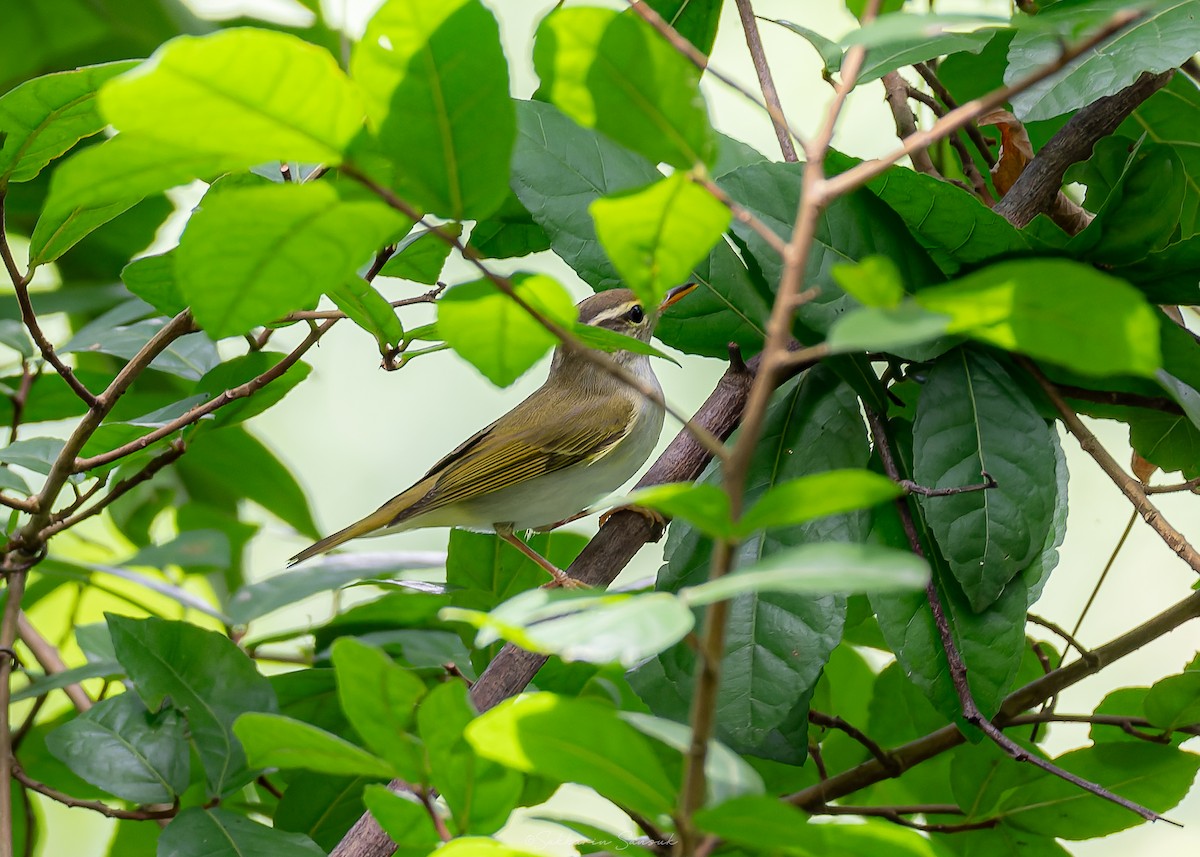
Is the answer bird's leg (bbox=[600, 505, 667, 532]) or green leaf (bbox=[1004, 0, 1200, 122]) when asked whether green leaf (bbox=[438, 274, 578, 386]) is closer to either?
green leaf (bbox=[1004, 0, 1200, 122])

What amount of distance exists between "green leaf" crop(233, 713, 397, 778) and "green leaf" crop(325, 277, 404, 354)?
0.48 meters

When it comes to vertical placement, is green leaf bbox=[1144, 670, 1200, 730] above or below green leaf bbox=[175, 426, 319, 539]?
below

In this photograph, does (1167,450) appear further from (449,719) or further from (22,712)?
(22,712)

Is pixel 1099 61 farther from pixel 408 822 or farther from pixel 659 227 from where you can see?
pixel 408 822

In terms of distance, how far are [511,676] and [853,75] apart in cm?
76

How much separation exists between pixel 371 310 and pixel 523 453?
1461 millimetres

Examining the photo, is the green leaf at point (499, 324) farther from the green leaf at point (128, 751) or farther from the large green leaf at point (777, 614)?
the green leaf at point (128, 751)

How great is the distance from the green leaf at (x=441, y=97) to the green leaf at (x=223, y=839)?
34.5 inches

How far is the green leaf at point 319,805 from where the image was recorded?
1.50m

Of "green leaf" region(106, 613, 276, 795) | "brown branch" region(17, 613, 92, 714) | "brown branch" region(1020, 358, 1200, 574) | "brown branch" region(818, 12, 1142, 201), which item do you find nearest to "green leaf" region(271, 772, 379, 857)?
"green leaf" region(106, 613, 276, 795)

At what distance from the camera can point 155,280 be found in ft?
4.66

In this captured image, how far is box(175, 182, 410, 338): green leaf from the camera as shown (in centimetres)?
64

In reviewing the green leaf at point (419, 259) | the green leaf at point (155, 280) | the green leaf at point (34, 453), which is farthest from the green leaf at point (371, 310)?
the green leaf at point (34, 453)

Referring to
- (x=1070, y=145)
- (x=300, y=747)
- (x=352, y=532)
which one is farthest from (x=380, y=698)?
(x=352, y=532)
